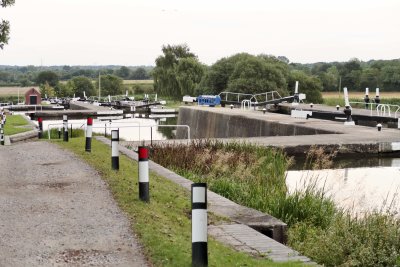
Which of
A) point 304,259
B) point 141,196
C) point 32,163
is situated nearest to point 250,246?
point 304,259

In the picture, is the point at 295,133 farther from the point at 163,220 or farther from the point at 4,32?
the point at 163,220

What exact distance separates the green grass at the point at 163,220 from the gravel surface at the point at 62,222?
14 centimetres

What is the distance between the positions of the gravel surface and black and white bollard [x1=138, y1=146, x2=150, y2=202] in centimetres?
41

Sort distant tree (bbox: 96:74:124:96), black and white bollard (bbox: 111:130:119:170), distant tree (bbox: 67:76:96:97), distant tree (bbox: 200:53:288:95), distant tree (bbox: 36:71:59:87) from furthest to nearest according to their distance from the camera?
distant tree (bbox: 36:71:59:87), distant tree (bbox: 67:76:96:97), distant tree (bbox: 96:74:124:96), distant tree (bbox: 200:53:288:95), black and white bollard (bbox: 111:130:119:170)

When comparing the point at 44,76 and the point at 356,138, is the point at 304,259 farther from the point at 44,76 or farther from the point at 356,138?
the point at 44,76

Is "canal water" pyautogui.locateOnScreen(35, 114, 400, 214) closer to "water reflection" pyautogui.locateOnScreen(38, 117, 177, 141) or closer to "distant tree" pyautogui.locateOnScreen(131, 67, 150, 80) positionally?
"water reflection" pyautogui.locateOnScreen(38, 117, 177, 141)

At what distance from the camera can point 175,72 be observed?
86.8 m

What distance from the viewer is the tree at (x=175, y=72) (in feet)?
279

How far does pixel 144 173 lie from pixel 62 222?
1.49 meters

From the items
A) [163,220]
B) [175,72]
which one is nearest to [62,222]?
[163,220]

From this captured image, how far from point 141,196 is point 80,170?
3534 mm

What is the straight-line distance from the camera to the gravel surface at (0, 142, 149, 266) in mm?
5930

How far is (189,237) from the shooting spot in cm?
680

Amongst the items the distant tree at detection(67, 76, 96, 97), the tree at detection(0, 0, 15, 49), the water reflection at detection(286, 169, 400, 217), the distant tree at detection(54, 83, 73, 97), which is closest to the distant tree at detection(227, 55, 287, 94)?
the water reflection at detection(286, 169, 400, 217)
